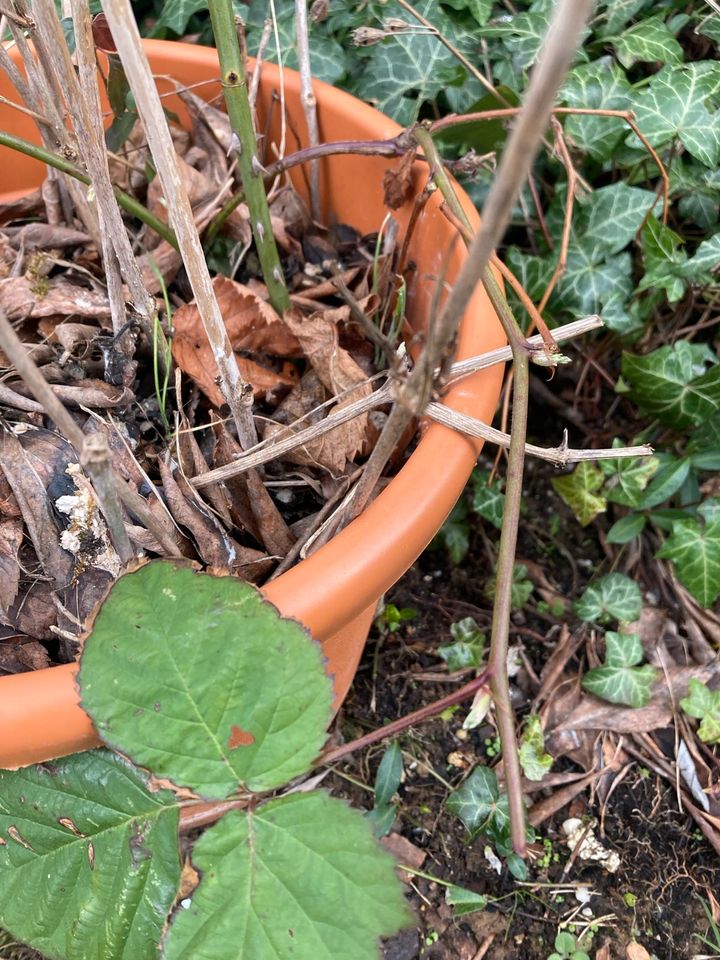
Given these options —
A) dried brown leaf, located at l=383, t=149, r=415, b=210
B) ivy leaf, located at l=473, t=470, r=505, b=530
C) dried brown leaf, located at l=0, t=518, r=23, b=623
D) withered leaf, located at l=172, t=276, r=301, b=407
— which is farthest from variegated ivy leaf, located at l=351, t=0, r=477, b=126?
dried brown leaf, located at l=0, t=518, r=23, b=623

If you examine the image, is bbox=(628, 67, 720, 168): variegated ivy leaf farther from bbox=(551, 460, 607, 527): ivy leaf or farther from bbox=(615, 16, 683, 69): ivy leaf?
bbox=(551, 460, 607, 527): ivy leaf

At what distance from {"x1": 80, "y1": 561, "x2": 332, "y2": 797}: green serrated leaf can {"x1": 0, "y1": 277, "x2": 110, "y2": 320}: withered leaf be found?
391mm

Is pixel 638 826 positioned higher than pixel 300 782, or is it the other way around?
pixel 300 782

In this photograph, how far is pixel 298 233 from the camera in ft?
3.26

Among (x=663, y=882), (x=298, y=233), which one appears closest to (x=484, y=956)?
(x=663, y=882)

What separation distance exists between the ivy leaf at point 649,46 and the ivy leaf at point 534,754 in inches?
34.4

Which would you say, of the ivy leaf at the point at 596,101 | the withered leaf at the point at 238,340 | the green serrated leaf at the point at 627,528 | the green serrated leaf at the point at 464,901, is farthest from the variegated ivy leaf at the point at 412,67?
the green serrated leaf at the point at 464,901

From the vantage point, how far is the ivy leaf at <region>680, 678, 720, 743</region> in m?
1.04

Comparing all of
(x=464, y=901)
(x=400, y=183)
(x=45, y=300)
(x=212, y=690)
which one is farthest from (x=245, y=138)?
(x=464, y=901)

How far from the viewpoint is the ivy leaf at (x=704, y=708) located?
1036mm

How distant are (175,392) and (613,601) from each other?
0.67 meters

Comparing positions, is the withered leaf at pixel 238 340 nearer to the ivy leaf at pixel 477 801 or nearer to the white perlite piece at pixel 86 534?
the white perlite piece at pixel 86 534

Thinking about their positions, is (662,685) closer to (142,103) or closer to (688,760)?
(688,760)

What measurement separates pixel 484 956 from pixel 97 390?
79cm
